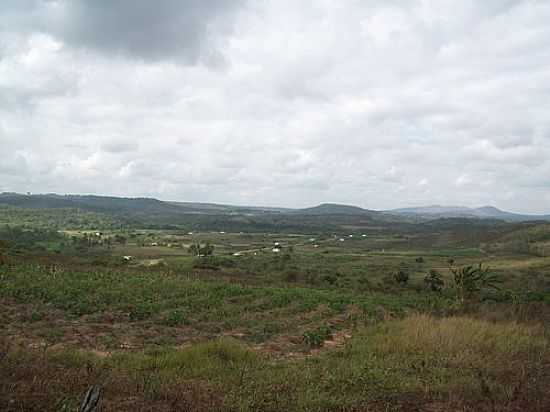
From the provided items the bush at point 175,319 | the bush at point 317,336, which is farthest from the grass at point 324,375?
the bush at point 175,319

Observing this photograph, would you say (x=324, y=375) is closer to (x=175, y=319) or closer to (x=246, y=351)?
(x=246, y=351)

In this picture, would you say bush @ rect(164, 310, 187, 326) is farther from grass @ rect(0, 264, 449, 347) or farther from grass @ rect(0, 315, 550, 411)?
grass @ rect(0, 315, 550, 411)

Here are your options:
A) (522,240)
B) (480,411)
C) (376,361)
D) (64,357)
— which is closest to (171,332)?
(64,357)

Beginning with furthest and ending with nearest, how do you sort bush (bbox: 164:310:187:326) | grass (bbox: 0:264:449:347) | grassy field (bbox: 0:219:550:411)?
bush (bbox: 164:310:187:326) → grass (bbox: 0:264:449:347) → grassy field (bbox: 0:219:550:411)

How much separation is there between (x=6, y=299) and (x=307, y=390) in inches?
522

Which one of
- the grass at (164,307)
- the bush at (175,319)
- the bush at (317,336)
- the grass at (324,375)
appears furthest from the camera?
the bush at (175,319)

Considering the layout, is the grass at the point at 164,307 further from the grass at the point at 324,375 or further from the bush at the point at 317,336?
the grass at the point at 324,375

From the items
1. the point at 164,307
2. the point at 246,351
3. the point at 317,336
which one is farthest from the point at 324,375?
the point at 164,307

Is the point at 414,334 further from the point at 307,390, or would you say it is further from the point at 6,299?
the point at 6,299

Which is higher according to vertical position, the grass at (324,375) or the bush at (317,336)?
the grass at (324,375)

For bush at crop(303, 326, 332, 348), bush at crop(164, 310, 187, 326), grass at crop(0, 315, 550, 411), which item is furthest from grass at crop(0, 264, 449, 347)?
grass at crop(0, 315, 550, 411)

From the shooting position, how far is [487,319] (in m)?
15.2

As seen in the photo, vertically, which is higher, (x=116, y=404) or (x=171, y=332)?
(x=116, y=404)

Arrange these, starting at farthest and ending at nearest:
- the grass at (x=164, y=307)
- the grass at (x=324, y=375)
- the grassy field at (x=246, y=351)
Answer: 1. the grass at (x=164, y=307)
2. the grassy field at (x=246, y=351)
3. the grass at (x=324, y=375)
